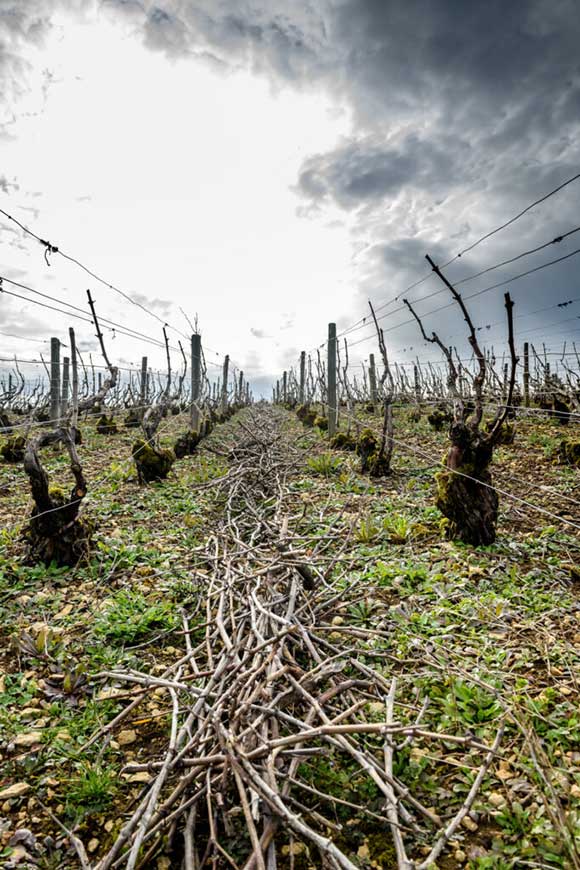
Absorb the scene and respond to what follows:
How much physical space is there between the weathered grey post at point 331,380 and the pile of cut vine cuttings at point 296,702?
582 centimetres

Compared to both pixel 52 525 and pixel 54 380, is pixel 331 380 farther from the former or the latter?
pixel 52 525

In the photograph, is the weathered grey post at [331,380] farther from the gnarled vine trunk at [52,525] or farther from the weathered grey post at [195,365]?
the gnarled vine trunk at [52,525]

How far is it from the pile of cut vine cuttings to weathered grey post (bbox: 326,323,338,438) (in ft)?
19.1

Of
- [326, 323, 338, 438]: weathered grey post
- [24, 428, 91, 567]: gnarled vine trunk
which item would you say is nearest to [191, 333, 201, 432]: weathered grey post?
[326, 323, 338, 438]: weathered grey post

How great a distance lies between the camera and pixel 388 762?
5.27 ft

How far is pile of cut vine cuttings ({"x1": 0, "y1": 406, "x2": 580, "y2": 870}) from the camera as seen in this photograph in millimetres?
1592

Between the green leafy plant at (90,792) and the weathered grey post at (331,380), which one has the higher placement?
the weathered grey post at (331,380)

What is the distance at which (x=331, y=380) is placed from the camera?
10859 millimetres

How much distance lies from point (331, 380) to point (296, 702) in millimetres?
9144

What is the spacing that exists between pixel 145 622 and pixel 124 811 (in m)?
1.36

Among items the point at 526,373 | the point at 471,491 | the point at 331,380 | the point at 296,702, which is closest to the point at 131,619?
the point at 296,702

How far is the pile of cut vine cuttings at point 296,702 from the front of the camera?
159 centimetres

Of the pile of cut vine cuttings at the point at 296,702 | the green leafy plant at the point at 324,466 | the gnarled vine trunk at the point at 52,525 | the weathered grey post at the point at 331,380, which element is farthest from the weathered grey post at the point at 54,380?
the gnarled vine trunk at the point at 52,525

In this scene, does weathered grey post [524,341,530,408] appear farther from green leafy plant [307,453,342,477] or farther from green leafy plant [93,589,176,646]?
green leafy plant [93,589,176,646]
